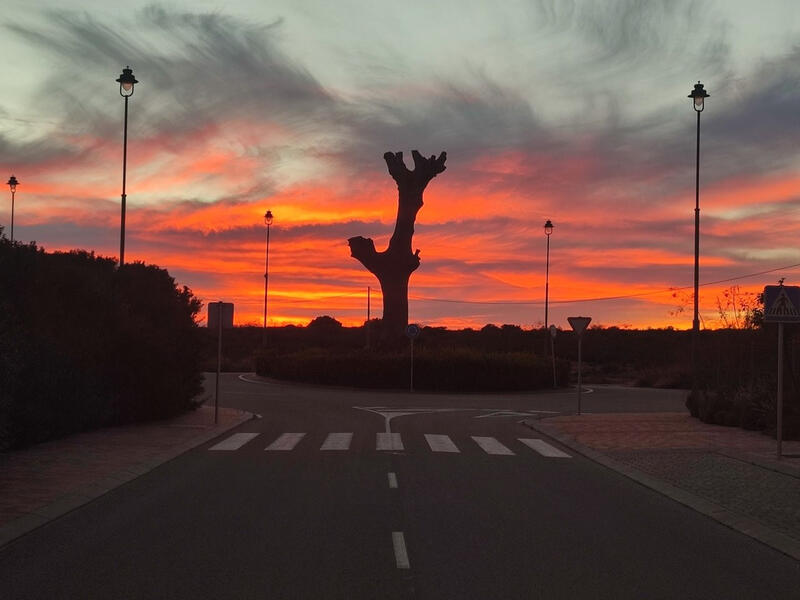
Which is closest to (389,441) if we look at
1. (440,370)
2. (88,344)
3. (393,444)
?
(393,444)

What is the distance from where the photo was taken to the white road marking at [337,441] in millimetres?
18250

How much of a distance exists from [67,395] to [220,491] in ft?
25.1

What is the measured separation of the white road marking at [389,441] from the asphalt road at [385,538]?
1.32 meters

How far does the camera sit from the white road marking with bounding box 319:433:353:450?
719 inches

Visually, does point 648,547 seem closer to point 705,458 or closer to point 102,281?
point 705,458

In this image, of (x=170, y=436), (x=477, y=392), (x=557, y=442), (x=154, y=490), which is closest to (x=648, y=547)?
(x=154, y=490)

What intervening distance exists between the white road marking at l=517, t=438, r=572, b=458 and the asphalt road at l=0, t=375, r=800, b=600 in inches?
39.5

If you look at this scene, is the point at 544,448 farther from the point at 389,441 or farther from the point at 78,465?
the point at 78,465

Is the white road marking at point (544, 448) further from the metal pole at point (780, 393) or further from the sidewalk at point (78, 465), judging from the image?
the sidewalk at point (78, 465)

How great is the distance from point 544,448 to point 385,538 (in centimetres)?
1051

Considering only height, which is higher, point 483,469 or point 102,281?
point 102,281

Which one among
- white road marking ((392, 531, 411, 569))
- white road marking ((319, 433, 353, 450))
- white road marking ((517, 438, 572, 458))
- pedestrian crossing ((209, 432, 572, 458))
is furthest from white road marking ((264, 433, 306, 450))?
white road marking ((392, 531, 411, 569))

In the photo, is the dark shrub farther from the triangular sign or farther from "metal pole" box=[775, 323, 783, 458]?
"metal pole" box=[775, 323, 783, 458]

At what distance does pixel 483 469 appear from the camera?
1510 centimetres
